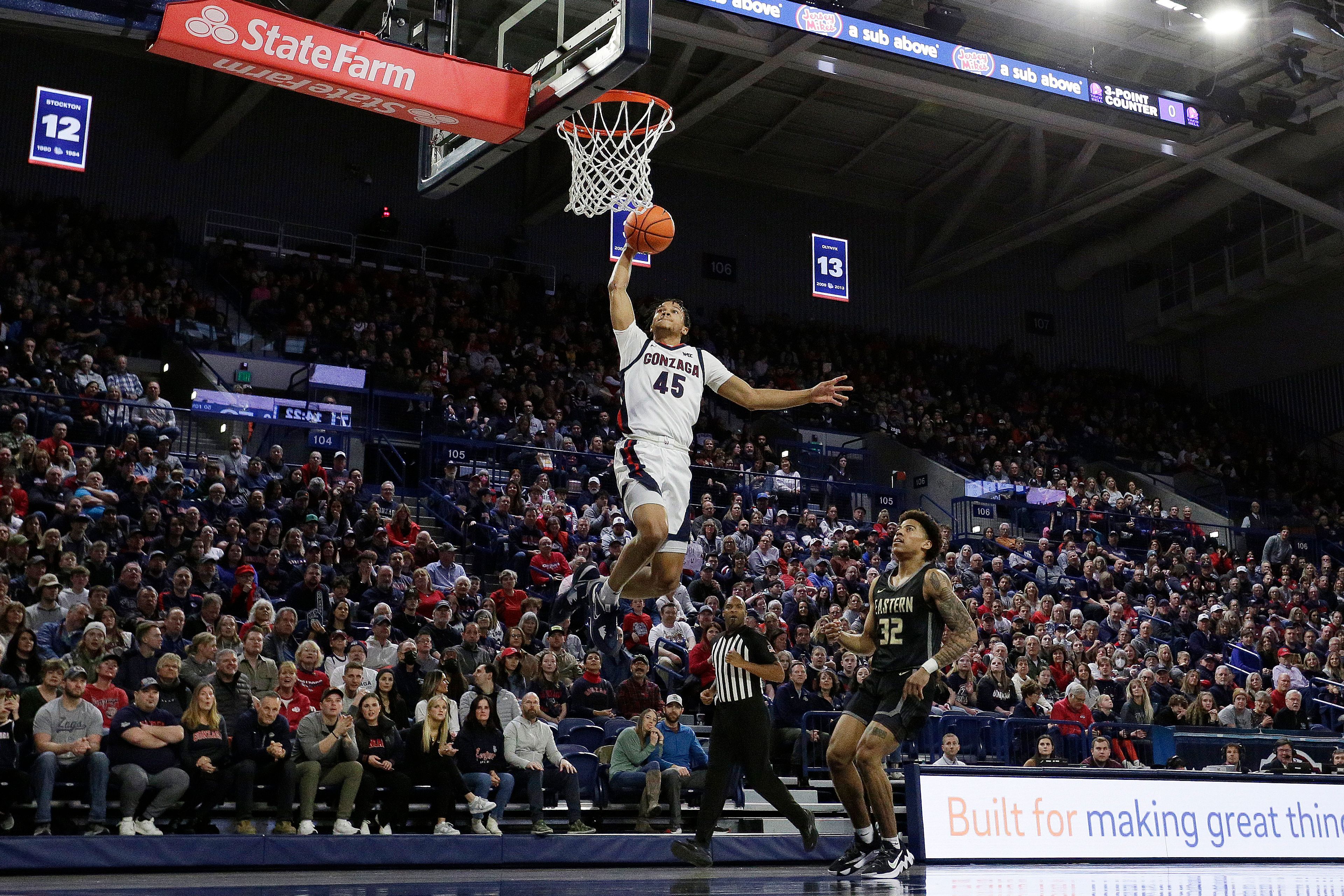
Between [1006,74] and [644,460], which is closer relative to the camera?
[644,460]

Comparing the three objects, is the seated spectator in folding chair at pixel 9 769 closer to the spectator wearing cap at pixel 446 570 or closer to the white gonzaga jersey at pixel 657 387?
the white gonzaga jersey at pixel 657 387

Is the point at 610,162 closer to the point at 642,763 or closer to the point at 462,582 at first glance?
the point at 462,582

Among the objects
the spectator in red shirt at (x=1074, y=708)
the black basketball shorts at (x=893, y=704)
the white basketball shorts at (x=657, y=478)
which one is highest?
the white basketball shorts at (x=657, y=478)

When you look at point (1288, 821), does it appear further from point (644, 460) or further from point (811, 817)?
point (644, 460)

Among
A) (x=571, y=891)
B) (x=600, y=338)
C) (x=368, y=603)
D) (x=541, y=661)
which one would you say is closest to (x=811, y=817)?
(x=571, y=891)

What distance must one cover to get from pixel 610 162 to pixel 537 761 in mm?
5547

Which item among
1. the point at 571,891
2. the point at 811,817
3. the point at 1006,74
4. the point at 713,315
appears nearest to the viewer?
the point at 571,891

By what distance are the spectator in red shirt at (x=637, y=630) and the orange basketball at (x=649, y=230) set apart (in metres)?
6.96

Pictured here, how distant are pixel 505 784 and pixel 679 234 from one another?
2183cm

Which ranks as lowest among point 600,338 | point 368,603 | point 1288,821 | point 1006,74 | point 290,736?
point 1288,821

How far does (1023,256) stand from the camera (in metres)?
35.0

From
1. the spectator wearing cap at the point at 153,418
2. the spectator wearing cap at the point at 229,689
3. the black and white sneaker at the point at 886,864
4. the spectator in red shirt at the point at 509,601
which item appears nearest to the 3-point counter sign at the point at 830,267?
the spectator wearing cap at the point at 153,418

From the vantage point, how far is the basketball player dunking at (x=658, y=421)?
7551 millimetres

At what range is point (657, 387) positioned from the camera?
7766mm
